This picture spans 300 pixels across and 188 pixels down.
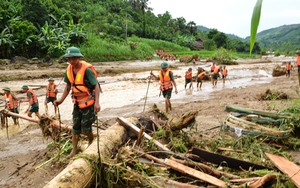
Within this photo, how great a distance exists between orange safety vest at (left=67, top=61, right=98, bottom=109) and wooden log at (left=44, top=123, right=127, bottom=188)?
609 millimetres

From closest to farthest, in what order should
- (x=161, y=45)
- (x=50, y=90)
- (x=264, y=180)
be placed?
(x=264, y=180)
(x=50, y=90)
(x=161, y=45)

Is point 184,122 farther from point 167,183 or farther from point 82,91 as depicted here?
point 82,91

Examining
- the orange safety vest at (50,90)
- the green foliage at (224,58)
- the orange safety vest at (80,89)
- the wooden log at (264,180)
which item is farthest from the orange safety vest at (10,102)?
the green foliage at (224,58)

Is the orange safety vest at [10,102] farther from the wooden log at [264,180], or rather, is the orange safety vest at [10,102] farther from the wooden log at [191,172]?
the wooden log at [264,180]

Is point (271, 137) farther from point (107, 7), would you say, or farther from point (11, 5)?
point (107, 7)

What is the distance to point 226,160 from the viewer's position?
13.2ft

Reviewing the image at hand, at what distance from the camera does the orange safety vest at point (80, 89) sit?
14.5 ft

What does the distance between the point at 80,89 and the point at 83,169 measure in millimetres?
1531

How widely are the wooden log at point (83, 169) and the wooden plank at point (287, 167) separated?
95.4 inches

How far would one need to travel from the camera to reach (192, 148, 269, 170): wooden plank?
3859 mm

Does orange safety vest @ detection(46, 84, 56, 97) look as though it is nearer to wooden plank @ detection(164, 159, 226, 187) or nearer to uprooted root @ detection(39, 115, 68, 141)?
uprooted root @ detection(39, 115, 68, 141)

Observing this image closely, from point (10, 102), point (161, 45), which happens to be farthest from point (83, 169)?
point (161, 45)

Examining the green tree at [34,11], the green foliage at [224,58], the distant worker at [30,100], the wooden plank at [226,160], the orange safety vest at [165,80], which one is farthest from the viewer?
the green foliage at [224,58]

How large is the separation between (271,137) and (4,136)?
23.5 feet
